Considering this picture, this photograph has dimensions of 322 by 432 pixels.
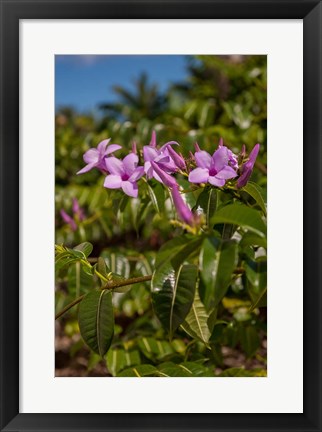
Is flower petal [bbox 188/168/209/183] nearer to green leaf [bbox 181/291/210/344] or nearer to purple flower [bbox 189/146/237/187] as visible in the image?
purple flower [bbox 189/146/237/187]

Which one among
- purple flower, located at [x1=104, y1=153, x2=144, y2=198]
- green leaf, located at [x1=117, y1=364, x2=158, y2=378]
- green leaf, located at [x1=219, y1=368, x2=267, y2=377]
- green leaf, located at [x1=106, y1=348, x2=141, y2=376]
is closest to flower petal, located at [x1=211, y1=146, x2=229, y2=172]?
purple flower, located at [x1=104, y1=153, x2=144, y2=198]

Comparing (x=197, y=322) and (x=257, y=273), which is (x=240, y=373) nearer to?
(x=197, y=322)

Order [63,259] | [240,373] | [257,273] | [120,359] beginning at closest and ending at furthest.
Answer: [257,273]
[63,259]
[240,373]
[120,359]

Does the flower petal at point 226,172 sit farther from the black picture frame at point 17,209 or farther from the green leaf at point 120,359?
the green leaf at point 120,359

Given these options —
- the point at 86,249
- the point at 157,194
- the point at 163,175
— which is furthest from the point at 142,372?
the point at 163,175

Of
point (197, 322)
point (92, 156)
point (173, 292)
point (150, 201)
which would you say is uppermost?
point (92, 156)

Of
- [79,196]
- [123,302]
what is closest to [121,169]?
[123,302]

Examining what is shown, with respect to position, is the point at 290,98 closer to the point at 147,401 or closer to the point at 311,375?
the point at 311,375
